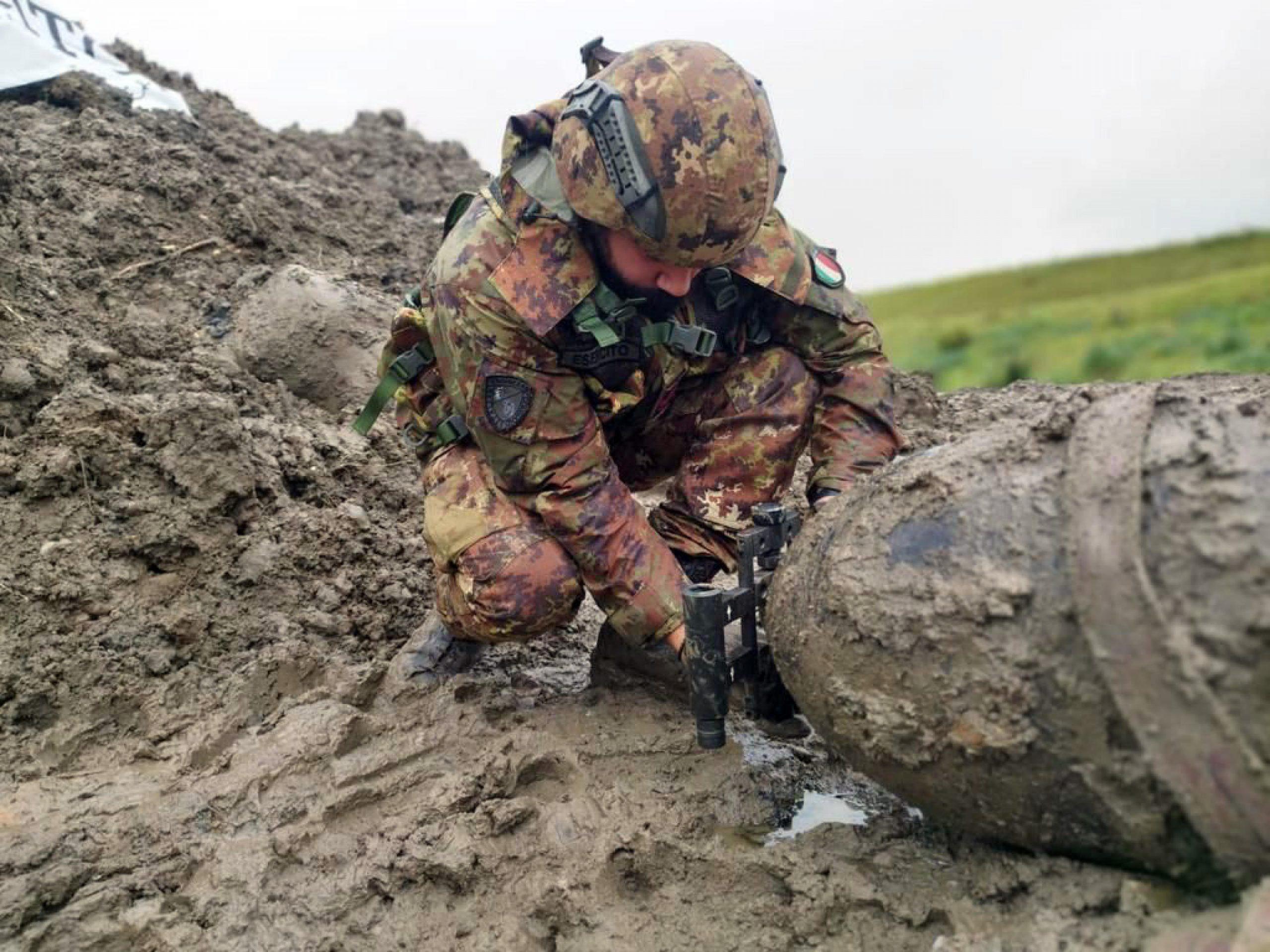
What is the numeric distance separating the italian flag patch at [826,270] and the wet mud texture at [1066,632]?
96cm

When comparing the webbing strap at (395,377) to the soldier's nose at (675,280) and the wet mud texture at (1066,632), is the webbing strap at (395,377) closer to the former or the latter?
the soldier's nose at (675,280)

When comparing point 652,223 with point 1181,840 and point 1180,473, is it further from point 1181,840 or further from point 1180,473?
point 1181,840

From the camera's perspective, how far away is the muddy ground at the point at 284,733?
7.22ft

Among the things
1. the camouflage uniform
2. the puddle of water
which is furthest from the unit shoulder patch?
the puddle of water

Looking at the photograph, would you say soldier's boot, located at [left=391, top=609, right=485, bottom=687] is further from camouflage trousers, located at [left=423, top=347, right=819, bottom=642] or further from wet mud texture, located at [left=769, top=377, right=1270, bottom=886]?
wet mud texture, located at [left=769, top=377, right=1270, bottom=886]

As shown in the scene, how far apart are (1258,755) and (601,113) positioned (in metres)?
1.79

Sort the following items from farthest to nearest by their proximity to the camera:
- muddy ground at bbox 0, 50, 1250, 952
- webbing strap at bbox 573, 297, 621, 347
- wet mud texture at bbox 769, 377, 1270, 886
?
1. webbing strap at bbox 573, 297, 621, 347
2. muddy ground at bbox 0, 50, 1250, 952
3. wet mud texture at bbox 769, 377, 1270, 886

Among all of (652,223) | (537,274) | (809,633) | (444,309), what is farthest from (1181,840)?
(444,309)

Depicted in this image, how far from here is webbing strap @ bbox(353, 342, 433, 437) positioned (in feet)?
10.3

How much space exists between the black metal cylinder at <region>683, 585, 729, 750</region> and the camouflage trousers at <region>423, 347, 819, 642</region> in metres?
0.56

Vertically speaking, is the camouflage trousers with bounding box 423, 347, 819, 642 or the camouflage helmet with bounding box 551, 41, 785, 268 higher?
the camouflage helmet with bounding box 551, 41, 785, 268

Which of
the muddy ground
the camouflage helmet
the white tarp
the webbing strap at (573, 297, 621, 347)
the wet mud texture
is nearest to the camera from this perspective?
the wet mud texture

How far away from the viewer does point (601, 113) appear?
8.02 feet

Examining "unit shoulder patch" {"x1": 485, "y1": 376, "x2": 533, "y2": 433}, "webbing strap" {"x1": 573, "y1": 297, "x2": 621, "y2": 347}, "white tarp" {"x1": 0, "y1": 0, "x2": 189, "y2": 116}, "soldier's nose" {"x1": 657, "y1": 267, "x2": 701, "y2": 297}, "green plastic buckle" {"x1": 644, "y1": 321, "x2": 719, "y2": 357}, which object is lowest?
"unit shoulder patch" {"x1": 485, "y1": 376, "x2": 533, "y2": 433}
